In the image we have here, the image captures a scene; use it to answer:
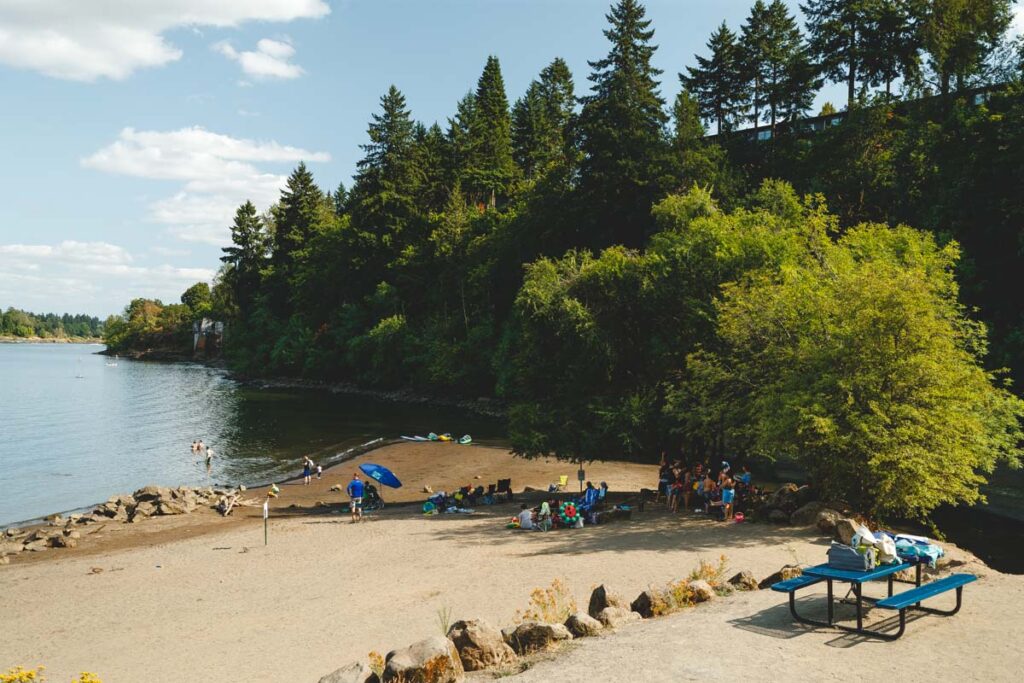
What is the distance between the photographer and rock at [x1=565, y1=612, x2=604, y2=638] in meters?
10.9

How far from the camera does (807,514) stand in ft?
63.2

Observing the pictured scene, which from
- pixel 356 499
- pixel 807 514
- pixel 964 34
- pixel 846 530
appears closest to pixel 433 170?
pixel 964 34

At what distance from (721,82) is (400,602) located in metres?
65.2

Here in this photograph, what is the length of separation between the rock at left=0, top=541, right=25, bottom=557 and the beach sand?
1173mm

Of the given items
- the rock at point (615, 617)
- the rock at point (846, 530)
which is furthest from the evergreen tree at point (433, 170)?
the rock at point (615, 617)

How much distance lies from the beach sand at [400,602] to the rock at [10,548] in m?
1.17

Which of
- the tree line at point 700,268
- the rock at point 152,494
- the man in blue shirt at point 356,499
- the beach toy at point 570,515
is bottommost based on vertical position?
the rock at point 152,494

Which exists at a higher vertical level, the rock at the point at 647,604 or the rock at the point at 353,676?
the rock at the point at 647,604

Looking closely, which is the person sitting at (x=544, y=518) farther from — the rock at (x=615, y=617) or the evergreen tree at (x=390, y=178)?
the evergreen tree at (x=390, y=178)

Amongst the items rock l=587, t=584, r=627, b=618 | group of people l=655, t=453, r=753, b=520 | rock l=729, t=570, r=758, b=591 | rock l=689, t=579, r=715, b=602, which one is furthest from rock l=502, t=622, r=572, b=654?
group of people l=655, t=453, r=753, b=520

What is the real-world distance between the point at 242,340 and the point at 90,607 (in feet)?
329

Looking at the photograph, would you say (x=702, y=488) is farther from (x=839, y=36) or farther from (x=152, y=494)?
(x=839, y=36)

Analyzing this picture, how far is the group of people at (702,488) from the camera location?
21592 millimetres

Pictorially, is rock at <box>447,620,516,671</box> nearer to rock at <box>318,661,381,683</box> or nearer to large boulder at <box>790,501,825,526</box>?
rock at <box>318,661,381,683</box>
